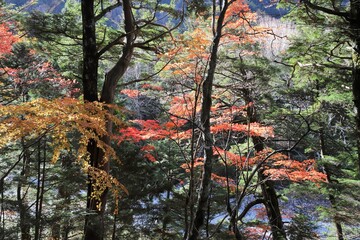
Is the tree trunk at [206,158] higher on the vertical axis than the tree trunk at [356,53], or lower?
lower

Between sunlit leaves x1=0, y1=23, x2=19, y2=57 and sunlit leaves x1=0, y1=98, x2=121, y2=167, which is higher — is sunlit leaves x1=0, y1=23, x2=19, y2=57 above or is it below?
above

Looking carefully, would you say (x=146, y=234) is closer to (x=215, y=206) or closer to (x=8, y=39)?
(x=215, y=206)

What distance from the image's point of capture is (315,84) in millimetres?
8523

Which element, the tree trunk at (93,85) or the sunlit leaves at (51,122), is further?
the tree trunk at (93,85)

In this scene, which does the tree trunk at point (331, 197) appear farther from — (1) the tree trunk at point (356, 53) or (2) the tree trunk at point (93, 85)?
(2) the tree trunk at point (93, 85)

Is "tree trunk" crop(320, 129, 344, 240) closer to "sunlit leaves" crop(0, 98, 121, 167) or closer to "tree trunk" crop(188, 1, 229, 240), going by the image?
"tree trunk" crop(188, 1, 229, 240)

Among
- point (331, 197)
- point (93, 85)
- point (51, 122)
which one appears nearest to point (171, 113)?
point (93, 85)

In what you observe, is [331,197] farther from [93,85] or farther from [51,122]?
[51,122]

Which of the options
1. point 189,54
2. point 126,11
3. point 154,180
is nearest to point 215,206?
point 154,180

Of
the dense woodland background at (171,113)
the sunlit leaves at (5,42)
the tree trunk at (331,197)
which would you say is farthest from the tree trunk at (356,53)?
the sunlit leaves at (5,42)

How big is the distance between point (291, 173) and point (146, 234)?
382 centimetres

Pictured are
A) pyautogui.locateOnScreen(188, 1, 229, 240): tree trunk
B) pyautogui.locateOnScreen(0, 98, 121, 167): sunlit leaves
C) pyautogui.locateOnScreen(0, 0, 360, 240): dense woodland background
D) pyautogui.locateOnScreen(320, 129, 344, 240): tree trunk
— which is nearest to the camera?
pyautogui.locateOnScreen(0, 98, 121, 167): sunlit leaves

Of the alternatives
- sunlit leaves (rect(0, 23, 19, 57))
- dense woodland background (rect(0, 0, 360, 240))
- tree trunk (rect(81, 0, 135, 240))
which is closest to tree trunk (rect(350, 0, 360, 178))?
dense woodland background (rect(0, 0, 360, 240))

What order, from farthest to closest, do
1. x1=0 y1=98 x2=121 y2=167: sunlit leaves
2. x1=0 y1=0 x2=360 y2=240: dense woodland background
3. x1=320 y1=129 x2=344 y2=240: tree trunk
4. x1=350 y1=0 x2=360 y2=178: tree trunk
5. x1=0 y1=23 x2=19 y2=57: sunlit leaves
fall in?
x1=0 y1=23 x2=19 y2=57: sunlit leaves, x1=320 y1=129 x2=344 y2=240: tree trunk, x1=0 y1=0 x2=360 y2=240: dense woodland background, x1=350 y1=0 x2=360 y2=178: tree trunk, x1=0 y1=98 x2=121 y2=167: sunlit leaves
